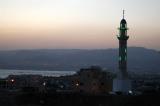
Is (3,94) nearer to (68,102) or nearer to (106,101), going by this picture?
(68,102)

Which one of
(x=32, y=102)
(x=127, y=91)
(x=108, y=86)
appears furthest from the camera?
(x=108, y=86)

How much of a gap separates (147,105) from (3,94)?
1597 cm

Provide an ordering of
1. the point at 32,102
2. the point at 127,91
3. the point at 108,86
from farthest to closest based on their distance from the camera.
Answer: the point at 108,86, the point at 127,91, the point at 32,102

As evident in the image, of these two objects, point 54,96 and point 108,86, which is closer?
point 54,96

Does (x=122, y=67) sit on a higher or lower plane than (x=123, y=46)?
lower

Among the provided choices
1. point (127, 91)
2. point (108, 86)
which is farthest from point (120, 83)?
point (108, 86)

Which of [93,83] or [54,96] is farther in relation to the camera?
[93,83]

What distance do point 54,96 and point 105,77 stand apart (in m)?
20.2

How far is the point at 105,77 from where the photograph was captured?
72.2 metres

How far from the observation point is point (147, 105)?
52969 mm

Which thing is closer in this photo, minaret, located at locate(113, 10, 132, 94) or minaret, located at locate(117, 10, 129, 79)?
minaret, located at locate(113, 10, 132, 94)

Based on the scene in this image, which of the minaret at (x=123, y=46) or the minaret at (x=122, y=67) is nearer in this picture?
the minaret at (x=122, y=67)

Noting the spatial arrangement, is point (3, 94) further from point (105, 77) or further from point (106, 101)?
point (105, 77)

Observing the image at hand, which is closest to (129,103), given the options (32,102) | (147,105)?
(147,105)
